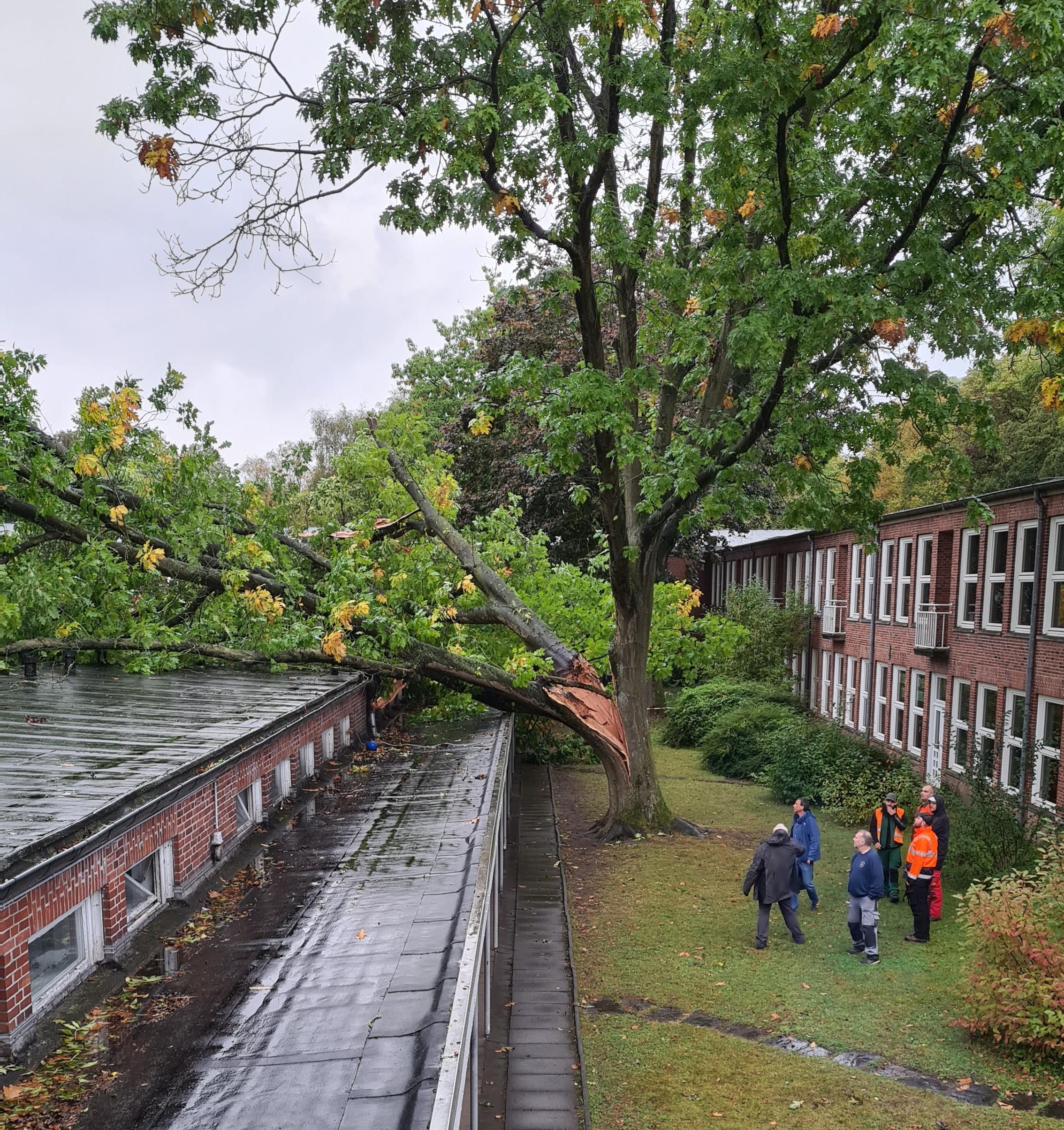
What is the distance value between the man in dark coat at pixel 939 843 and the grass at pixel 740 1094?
4433 mm

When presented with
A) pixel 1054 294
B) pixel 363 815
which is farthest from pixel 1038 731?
pixel 363 815

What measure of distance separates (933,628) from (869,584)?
5.53m

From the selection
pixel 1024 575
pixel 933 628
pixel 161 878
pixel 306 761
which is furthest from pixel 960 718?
pixel 161 878

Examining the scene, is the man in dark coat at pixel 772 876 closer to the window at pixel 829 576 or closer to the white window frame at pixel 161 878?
the white window frame at pixel 161 878

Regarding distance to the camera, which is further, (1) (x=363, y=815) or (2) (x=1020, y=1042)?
(1) (x=363, y=815)

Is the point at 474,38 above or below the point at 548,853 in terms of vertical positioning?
above

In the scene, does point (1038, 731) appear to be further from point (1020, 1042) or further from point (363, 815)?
point (363, 815)

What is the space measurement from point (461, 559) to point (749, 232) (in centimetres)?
699

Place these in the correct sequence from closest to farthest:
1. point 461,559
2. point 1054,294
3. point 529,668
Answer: point 1054,294 < point 529,668 < point 461,559

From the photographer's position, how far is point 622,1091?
→ 800cm

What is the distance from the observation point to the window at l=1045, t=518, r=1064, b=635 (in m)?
16.6

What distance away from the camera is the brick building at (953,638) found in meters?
16.9

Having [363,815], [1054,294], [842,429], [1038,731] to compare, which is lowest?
[363,815]

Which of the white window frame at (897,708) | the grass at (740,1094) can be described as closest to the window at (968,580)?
the white window frame at (897,708)
